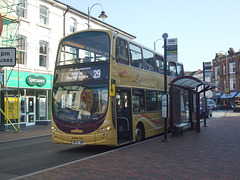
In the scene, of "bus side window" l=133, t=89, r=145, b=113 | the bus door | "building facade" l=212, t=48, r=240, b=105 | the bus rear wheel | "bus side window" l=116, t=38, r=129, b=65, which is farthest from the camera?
"building facade" l=212, t=48, r=240, b=105

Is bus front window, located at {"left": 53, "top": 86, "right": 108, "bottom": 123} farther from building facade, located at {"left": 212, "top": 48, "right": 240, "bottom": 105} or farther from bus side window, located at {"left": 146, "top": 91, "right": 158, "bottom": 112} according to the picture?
building facade, located at {"left": 212, "top": 48, "right": 240, "bottom": 105}

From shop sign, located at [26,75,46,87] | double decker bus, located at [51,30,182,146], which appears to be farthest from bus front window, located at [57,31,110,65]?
shop sign, located at [26,75,46,87]

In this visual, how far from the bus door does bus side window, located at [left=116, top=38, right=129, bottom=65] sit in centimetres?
114

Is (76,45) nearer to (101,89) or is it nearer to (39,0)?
(101,89)

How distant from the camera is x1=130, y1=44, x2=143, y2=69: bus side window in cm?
1116

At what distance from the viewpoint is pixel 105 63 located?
930 centimetres

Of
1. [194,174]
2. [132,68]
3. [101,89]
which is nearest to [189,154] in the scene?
[194,174]

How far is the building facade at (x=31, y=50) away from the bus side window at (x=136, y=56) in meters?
9.98

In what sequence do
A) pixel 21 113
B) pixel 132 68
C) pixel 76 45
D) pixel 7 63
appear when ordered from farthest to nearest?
pixel 21 113, pixel 132 68, pixel 76 45, pixel 7 63

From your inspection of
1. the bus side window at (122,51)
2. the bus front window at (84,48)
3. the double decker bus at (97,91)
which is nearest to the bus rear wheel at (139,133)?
the double decker bus at (97,91)

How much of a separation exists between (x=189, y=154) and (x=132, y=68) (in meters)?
4.28

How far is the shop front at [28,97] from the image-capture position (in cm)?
1914

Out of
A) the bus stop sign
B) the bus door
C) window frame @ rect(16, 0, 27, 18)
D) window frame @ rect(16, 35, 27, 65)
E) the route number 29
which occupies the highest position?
window frame @ rect(16, 0, 27, 18)

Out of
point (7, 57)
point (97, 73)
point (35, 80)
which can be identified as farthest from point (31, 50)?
point (97, 73)
